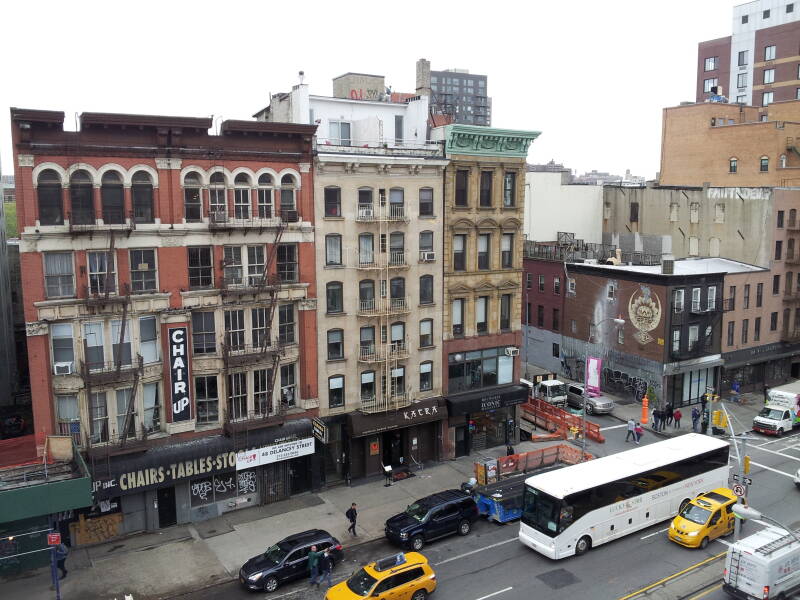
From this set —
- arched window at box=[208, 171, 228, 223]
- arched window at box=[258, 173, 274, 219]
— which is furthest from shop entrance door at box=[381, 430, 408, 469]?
arched window at box=[208, 171, 228, 223]

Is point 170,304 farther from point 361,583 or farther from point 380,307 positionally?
point 361,583

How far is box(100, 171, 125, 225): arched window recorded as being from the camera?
2986cm

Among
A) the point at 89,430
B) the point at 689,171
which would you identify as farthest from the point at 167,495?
the point at 689,171

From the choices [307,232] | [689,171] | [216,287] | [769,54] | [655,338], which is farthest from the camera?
[769,54]

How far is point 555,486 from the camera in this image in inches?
1110

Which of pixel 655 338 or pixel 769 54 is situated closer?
pixel 655 338

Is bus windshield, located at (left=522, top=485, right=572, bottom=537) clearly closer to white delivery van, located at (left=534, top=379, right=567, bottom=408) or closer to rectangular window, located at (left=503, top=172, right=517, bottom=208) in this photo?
rectangular window, located at (left=503, top=172, right=517, bottom=208)

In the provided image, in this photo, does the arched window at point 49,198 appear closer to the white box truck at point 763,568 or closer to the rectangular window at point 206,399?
the rectangular window at point 206,399

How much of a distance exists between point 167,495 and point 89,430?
198 inches

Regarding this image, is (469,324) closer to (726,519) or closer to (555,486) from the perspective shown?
(555,486)

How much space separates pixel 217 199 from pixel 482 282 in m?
16.8

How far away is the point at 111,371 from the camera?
2998 cm

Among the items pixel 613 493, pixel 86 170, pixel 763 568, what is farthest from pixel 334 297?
pixel 763 568

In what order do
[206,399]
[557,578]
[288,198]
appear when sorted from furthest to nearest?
[288,198], [206,399], [557,578]
